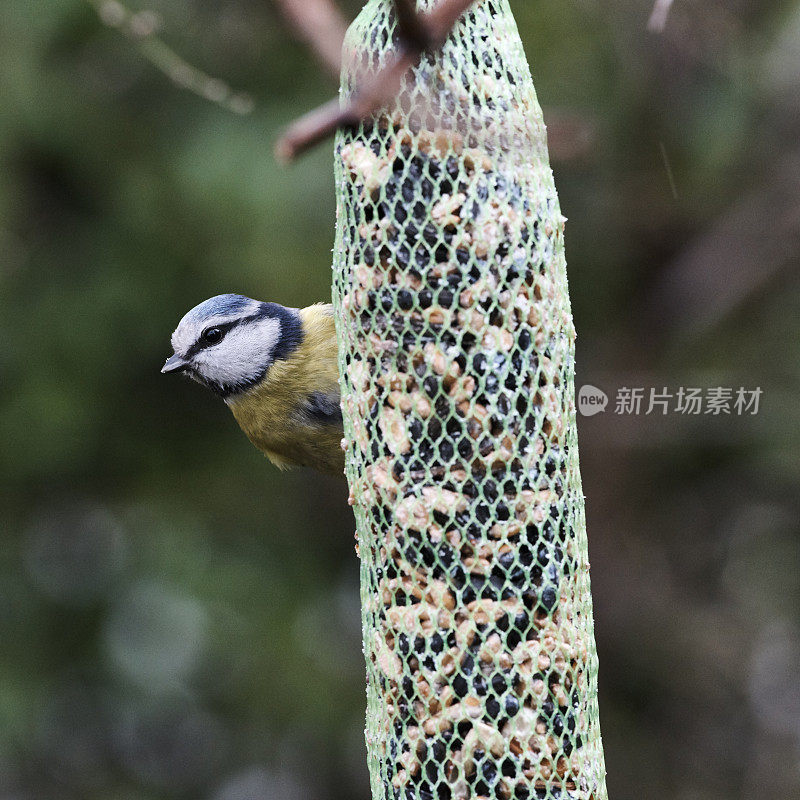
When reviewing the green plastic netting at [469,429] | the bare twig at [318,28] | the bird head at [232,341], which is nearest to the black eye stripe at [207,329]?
the bird head at [232,341]

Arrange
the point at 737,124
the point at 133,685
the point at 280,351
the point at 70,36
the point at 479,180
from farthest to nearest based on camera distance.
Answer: the point at 133,685 → the point at 70,36 → the point at 737,124 → the point at 280,351 → the point at 479,180

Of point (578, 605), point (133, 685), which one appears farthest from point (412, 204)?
point (133, 685)

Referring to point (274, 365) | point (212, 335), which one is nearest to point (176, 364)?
point (212, 335)

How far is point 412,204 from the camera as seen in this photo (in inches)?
86.9

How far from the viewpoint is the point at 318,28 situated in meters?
0.96

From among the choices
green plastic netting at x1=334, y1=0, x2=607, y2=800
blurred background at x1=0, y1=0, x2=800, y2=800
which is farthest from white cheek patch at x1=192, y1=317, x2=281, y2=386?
blurred background at x1=0, y1=0, x2=800, y2=800

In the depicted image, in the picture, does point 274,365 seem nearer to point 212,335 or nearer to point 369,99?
point 212,335

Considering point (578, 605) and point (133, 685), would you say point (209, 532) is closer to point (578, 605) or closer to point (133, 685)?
point (133, 685)

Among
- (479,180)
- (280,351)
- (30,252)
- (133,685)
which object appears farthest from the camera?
(133,685)

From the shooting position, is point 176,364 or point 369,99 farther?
point 176,364

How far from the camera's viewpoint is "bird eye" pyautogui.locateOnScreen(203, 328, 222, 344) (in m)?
3.19

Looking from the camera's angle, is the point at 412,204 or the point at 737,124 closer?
the point at 412,204

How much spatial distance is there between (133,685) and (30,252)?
2.20m

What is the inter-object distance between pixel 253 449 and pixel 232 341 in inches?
95.5
